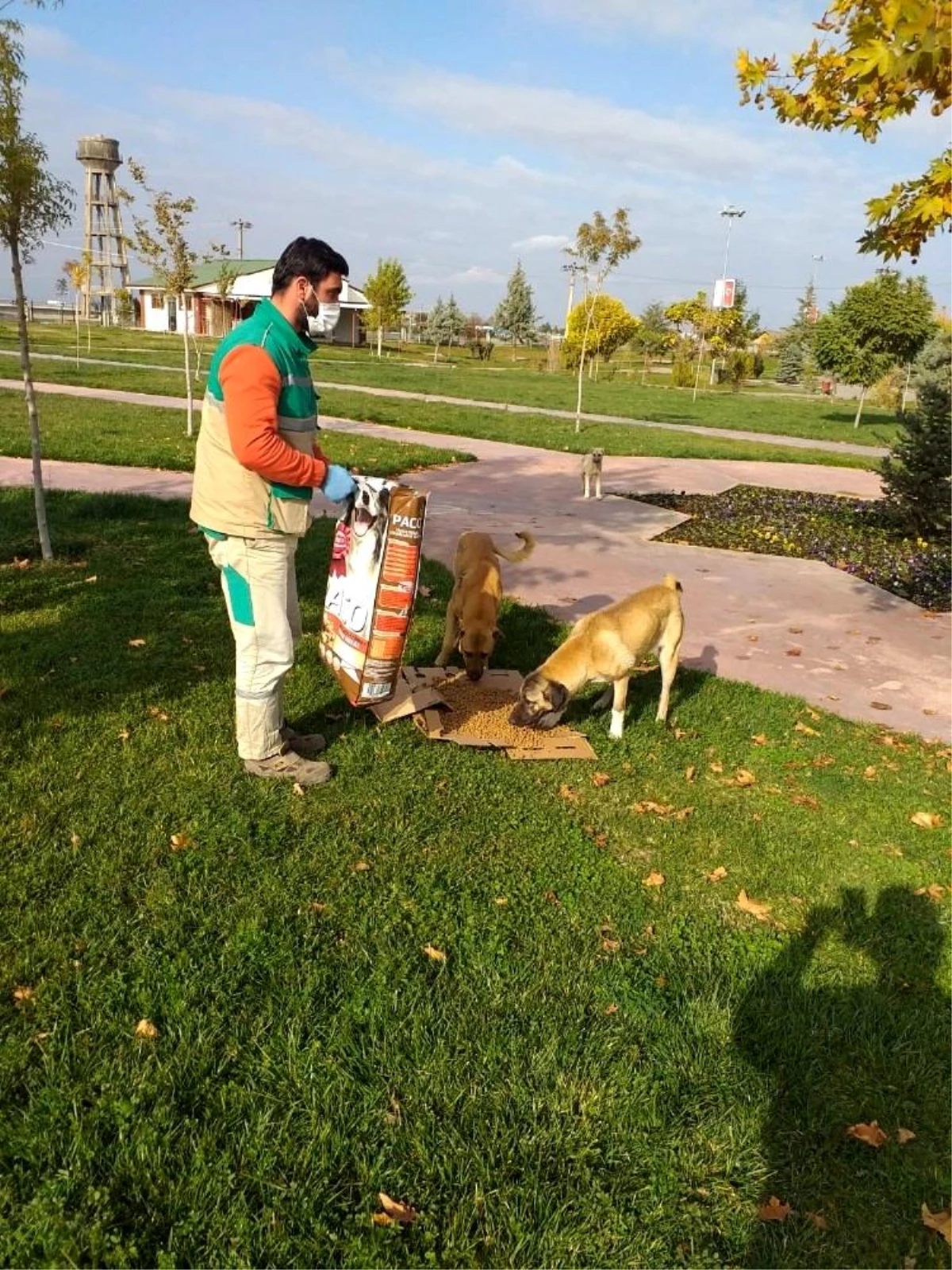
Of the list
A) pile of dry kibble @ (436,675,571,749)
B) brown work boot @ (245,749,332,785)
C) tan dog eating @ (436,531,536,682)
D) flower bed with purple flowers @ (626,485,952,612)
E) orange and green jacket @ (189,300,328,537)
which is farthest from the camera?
flower bed with purple flowers @ (626,485,952,612)

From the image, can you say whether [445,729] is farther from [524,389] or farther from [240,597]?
[524,389]

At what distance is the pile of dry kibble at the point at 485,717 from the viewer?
5.31 m

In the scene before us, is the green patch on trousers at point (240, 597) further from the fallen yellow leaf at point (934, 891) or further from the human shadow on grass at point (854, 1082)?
the fallen yellow leaf at point (934, 891)

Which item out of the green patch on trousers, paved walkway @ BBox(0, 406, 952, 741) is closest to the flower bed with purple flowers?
paved walkway @ BBox(0, 406, 952, 741)

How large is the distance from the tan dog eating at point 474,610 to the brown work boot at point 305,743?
4.50ft

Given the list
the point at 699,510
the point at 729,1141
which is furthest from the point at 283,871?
the point at 699,510

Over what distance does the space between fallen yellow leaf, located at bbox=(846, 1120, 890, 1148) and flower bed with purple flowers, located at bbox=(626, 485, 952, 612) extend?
737cm

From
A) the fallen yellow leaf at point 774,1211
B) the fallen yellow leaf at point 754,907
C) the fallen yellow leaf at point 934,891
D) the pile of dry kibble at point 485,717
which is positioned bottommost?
the fallen yellow leaf at point 774,1211

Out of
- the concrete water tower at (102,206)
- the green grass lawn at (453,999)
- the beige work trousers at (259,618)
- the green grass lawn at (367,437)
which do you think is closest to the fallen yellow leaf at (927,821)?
the green grass lawn at (453,999)

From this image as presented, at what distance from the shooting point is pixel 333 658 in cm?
466

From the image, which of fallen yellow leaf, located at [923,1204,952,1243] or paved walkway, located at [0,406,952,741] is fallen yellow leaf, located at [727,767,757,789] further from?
fallen yellow leaf, located at [923,1204,952,1243]

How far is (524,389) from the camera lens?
37250 mm

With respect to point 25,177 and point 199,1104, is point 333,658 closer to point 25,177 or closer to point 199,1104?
point 199,1104

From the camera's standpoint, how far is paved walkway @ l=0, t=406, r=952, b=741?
689cm
